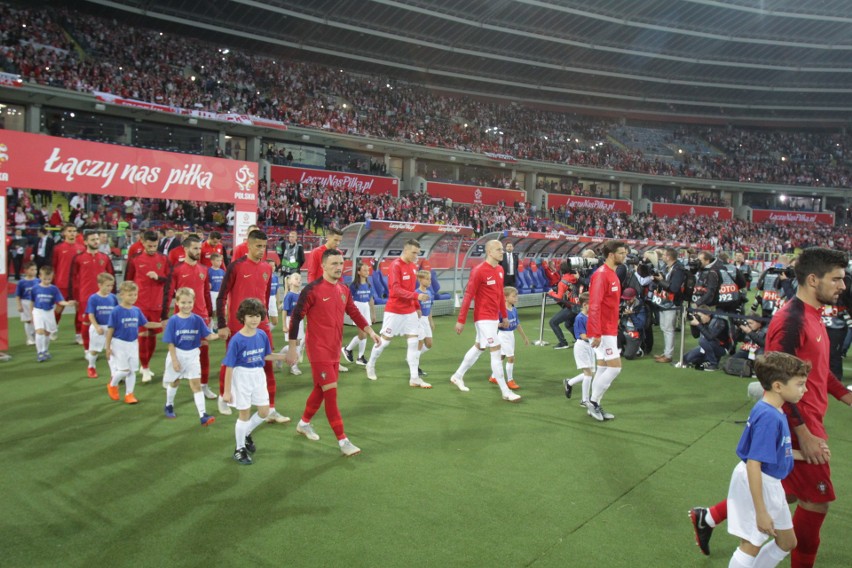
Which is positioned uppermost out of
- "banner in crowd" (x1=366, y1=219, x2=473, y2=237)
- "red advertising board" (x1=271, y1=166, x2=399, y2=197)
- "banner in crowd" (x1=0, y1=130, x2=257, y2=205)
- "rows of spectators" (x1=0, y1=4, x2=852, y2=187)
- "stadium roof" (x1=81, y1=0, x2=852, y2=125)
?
"stadium roof" (x1=81, y1=0, x2=852, y2=125)

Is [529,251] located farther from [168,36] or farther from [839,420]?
[168,36]

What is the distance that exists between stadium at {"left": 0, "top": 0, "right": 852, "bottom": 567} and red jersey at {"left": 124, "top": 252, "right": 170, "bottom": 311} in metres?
0.04

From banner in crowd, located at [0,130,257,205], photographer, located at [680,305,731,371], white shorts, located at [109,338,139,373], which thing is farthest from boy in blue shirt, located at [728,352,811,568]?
banner in crowd, located at [0,130,257,205]

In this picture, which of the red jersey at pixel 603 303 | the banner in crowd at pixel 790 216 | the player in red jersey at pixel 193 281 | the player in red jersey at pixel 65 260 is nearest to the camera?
the red jersey at pixel 603 303

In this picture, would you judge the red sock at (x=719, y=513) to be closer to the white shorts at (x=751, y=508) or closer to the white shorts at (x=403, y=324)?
the white shorts at (x=751, y=508)

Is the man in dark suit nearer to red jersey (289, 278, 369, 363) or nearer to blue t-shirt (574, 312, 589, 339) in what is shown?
blue t-shirt (574, 312, 589, 339)

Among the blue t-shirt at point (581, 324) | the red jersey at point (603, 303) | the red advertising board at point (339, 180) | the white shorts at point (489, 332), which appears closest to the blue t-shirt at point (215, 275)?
the white shorts at point (489, 332)

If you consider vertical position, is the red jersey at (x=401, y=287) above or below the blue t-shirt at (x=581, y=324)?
above

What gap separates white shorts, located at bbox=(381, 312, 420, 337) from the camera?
918 centimetres

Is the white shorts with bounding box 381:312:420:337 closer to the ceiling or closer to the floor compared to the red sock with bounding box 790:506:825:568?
closer to the ceiling

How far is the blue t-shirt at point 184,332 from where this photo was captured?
687 centimetres

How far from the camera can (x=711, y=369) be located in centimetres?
1073

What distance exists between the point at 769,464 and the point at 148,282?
25.4 feet

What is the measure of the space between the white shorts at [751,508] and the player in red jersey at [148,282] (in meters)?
7.25
